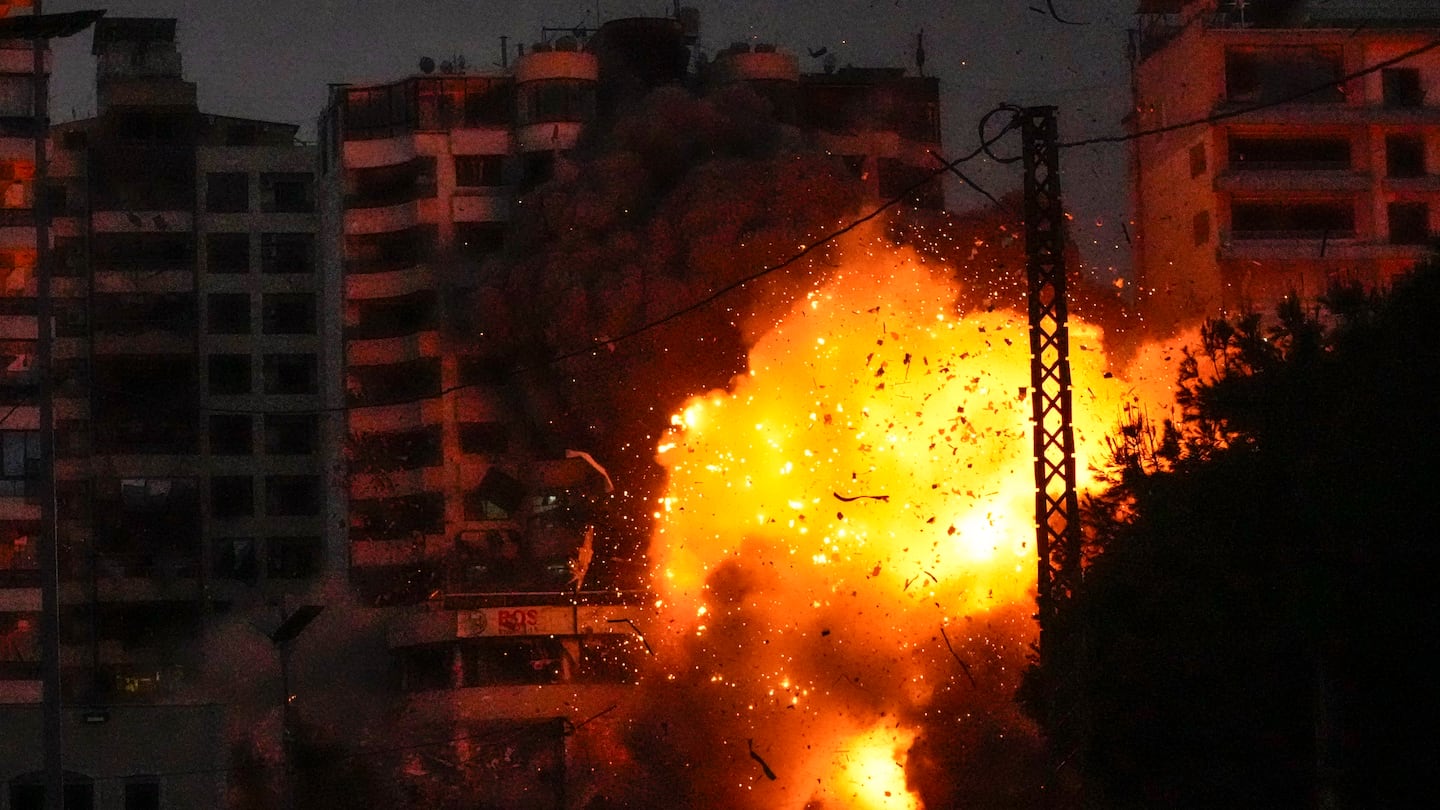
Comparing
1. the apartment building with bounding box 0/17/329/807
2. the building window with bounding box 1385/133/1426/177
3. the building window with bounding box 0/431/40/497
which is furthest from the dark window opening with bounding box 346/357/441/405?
the building window with bounding box 1385/133/1426/177

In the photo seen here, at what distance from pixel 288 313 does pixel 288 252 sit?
210 centimetres

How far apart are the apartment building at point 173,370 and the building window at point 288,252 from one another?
5 cm

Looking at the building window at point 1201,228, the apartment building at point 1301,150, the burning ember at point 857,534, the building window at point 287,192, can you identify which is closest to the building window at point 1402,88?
the apartment building at point 1301,150

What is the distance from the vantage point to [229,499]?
71625 millimetres

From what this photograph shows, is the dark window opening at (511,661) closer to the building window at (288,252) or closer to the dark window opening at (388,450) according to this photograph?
the dark window opening at (388,450)

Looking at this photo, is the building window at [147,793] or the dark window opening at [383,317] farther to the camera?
the dark window opening at [383,317]

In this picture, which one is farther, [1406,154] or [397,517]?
[397,517]

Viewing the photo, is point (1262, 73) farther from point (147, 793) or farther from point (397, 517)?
point (147, 793)

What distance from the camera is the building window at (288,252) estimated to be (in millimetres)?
72625

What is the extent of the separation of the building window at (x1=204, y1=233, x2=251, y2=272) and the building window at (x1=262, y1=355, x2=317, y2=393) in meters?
3.34

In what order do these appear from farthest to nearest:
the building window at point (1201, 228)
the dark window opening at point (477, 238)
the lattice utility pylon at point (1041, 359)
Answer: the dark window opening at point (477, 238) → the building window at point (1201, 228) → the lattice utility pylon at point (1041, 359)

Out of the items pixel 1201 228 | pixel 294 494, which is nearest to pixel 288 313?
pixel 294 494

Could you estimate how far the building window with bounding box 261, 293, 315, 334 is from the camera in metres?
72.7

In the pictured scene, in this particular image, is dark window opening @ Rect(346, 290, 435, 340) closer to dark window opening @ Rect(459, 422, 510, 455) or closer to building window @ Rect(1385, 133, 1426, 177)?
dark window opening @ Rect(459, 422, 510, 455)
